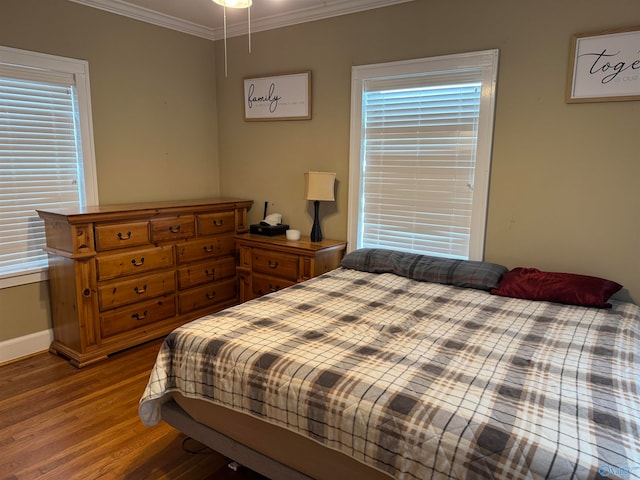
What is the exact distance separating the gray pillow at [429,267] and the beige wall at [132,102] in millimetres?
1884

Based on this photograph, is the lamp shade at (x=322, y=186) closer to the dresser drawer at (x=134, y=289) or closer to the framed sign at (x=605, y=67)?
the dresser drawer at (x=134, y=289)

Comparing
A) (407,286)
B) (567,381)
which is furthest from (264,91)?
(567,381)

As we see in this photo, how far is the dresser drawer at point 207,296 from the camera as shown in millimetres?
3553

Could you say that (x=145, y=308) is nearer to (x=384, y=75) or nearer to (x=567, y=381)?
(x=384, y=75)

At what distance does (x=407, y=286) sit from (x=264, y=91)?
86.2 inches

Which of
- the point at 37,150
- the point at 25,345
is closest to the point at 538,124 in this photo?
the point at 37,150

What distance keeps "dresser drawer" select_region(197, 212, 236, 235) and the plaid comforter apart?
1476 mm

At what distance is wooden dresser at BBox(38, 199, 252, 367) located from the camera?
9.42 feet

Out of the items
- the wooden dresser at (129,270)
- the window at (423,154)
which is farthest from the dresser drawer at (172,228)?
the window at (423,154)

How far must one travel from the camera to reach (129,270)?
→ 3.11 meters

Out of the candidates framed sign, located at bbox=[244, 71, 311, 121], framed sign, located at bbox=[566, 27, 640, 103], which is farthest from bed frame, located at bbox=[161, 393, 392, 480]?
framed sign, located at bbox=[244, 71, 311, 121]

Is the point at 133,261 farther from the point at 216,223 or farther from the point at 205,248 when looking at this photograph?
the point at 216,223

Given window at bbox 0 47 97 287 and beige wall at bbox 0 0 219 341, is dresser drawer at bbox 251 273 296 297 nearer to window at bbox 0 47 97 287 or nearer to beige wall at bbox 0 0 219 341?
beige wall at bbox 0 0 219 341

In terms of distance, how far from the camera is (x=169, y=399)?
200 cm
